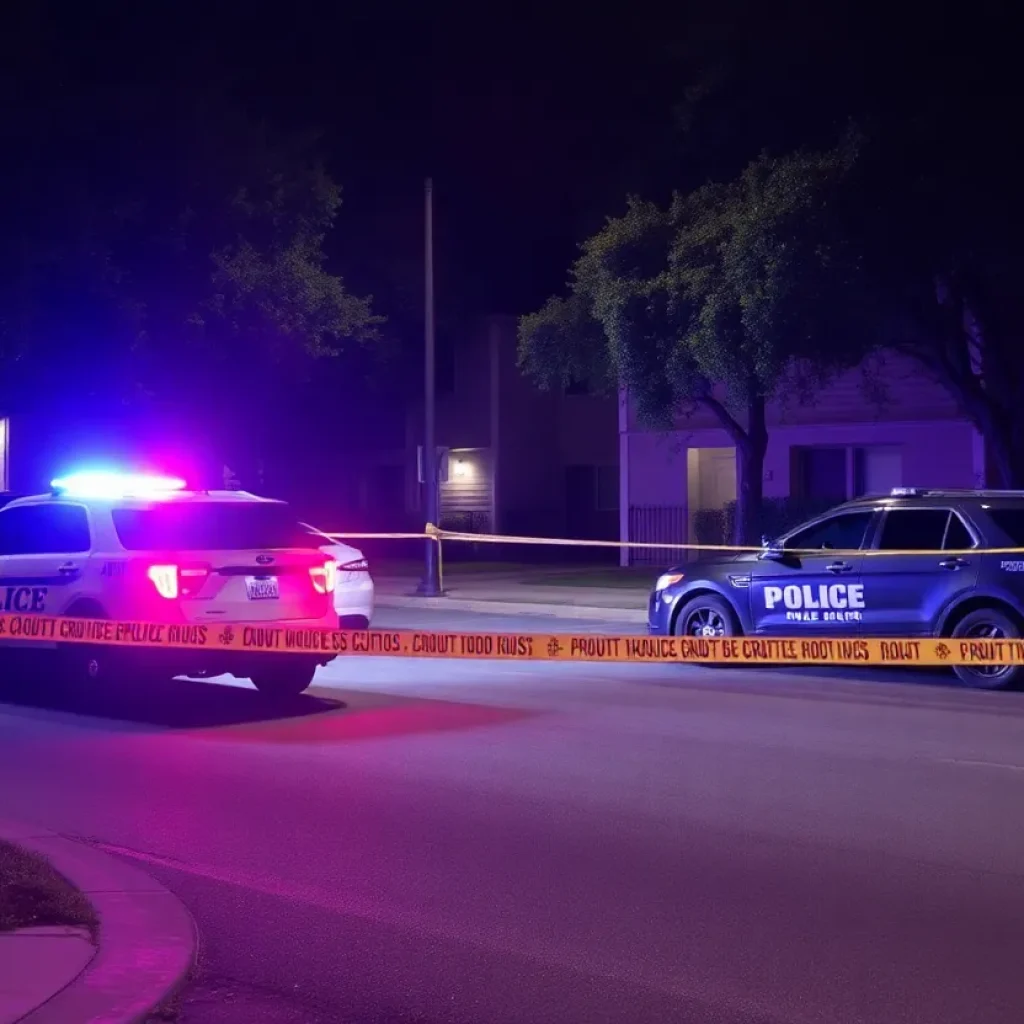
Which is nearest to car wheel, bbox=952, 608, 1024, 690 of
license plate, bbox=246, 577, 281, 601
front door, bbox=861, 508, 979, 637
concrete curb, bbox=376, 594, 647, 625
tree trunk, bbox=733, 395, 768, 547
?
front door, bbox=861, 508, 979, 637

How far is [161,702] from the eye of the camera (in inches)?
539

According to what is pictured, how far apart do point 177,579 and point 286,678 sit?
67.0 inches

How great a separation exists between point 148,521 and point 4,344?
20301 millimetres

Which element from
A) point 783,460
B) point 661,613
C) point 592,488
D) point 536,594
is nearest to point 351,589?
point 661,613

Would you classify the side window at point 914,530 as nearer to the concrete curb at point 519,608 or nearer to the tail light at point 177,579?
the tail light at point 177,579

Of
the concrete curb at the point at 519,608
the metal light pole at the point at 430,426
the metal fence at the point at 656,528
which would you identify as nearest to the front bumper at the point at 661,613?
the concrete curb at the point at 519,608

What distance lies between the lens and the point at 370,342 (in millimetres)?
40812

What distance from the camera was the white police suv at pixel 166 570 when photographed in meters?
12.3

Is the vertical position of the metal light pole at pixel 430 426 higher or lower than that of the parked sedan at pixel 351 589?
higher

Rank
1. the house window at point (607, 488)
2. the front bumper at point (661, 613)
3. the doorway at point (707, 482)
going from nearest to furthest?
the front bumper at point (661, 613), the doorway at point (707, 482), the house window at point (607, 488)

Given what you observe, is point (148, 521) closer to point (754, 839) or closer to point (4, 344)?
point (754, 839)

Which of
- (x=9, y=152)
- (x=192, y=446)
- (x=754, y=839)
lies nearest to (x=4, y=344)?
(x=9, y=152)

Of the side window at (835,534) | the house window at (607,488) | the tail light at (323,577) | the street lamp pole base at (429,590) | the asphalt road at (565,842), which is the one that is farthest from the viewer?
the house window at (607,488)

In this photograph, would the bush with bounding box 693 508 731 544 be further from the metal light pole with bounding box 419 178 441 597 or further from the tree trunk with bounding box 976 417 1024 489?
the tree trunk with bounding box 976 417 1024 489
